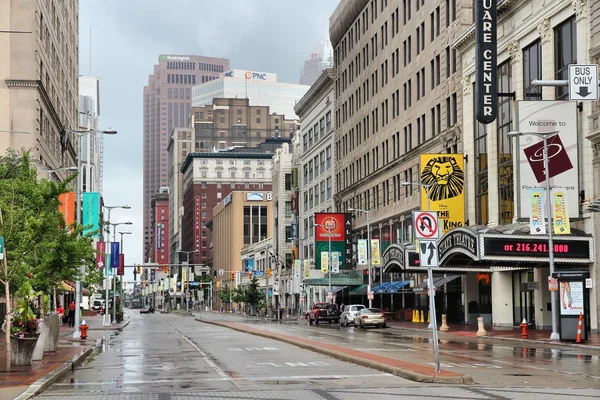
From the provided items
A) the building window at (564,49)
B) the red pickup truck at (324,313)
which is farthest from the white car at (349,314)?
the building window at (564,49)

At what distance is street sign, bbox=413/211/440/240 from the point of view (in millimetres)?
24016

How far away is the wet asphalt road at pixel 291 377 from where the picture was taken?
66.2 feet

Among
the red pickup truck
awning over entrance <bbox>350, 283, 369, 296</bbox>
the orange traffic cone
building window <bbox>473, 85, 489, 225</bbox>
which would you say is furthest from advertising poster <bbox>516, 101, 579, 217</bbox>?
awning over entrance <bbox>350, 283, 369, 296</bbox>

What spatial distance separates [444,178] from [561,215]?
20.2 metres

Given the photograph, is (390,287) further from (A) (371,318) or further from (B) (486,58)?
(B) (486,58)

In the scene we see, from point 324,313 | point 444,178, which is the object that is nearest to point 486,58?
point 444,178

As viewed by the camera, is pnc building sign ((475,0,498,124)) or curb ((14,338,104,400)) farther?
pnc building sign ((475,0,498,124))

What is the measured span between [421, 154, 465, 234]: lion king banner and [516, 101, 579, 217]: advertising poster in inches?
599

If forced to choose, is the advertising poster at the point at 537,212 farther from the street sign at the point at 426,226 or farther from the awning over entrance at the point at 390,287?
the awning over entrance at the point at 390,287

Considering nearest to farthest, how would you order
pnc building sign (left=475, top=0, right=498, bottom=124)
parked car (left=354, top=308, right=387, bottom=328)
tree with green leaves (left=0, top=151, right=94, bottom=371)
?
tree with green leaves (left=0, top=151, right=94, bottom=371)
pnc building sign (left=475, top=0, right=498, bottom=124)
parked car (left=354, top=308, right=387, bottom=328)

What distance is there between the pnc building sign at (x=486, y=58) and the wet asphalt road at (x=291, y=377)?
23.2 metres

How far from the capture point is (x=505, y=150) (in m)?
59.5

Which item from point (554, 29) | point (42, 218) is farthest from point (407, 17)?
point (42, 218)

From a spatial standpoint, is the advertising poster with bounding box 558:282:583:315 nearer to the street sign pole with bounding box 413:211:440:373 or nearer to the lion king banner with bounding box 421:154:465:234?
the street sign pole with bounding box 413:211:440:373
